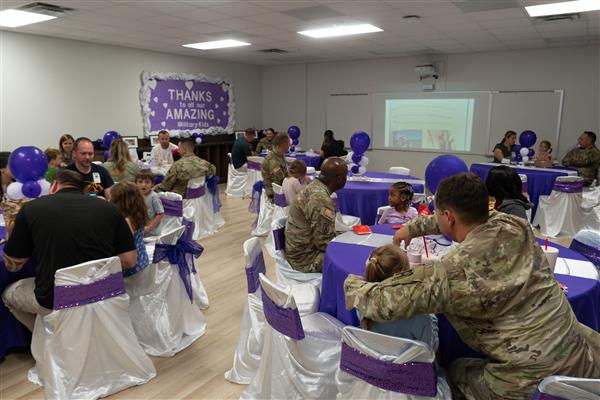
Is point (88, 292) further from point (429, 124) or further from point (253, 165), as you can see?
point (429, 124)

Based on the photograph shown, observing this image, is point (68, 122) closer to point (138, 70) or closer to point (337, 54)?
point (138, 70)

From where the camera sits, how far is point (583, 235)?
2.66 m

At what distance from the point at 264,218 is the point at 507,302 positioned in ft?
14.5

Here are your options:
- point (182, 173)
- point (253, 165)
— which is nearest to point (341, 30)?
point (253, 165)

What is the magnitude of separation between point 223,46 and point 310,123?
356 cm

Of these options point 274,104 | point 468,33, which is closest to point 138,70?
point 274,104

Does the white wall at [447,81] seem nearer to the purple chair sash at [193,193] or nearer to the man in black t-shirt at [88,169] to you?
the purple chair sash at [193,193]

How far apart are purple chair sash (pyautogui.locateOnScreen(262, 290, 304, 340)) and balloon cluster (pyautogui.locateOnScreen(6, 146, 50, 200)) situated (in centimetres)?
218

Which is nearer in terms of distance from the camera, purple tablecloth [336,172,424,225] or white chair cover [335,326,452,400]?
white chair cover [335,326,452,400]

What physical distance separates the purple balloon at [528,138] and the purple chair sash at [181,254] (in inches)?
256

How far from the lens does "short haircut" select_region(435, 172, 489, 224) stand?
4.80 feet

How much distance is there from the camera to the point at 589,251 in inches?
102

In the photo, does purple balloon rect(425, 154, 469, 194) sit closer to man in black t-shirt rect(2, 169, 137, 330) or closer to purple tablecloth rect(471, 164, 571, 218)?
man in black t-shirt rect(2, 169, 137, 330)

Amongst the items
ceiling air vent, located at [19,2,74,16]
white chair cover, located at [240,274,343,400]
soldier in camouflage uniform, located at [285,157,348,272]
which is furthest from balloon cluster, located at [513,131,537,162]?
ceiling air vent, located at [19,2,74,16]
